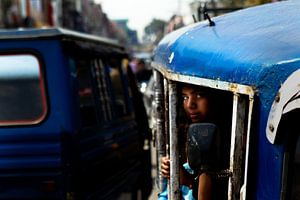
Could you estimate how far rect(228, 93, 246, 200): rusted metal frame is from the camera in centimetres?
190

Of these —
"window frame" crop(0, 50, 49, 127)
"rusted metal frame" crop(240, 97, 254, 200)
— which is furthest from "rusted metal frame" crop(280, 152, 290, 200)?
"window frame" crop(0, 50, 49, 127)

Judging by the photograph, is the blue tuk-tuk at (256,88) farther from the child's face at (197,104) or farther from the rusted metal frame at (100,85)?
the rusted metal frame at (100,85)

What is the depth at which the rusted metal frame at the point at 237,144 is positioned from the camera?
1.90m

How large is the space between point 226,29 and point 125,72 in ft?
13.7

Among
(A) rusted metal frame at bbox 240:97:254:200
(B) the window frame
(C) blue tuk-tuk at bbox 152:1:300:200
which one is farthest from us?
(B) the window frame

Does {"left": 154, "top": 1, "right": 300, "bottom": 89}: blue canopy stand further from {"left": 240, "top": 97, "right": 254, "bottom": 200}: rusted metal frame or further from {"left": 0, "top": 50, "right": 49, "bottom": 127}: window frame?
{"left": 0, "top": 50, "right": 49, "bottom": 127}: window frame

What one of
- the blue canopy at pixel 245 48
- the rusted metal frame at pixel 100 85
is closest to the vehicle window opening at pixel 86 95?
the rusted metal frame at pixel 100 85

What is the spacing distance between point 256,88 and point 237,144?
24 cm

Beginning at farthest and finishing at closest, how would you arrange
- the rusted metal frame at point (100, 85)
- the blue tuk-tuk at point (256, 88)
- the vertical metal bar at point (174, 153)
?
the rusted metal frame at point (100, 85) → the vertical metal bar at point (174, 153) → the blue tuk-tuk at point (256, 88)

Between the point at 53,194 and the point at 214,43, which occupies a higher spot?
the point at 214,43

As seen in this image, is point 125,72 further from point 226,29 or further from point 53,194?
point 226,29

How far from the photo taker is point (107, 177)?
197 inches

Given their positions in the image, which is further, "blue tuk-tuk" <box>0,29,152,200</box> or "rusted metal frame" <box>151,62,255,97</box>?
"blue tuk-tuk" <box>0,29,152,200</box>

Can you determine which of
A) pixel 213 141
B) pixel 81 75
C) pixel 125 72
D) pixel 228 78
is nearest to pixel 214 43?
pixel 228 78
